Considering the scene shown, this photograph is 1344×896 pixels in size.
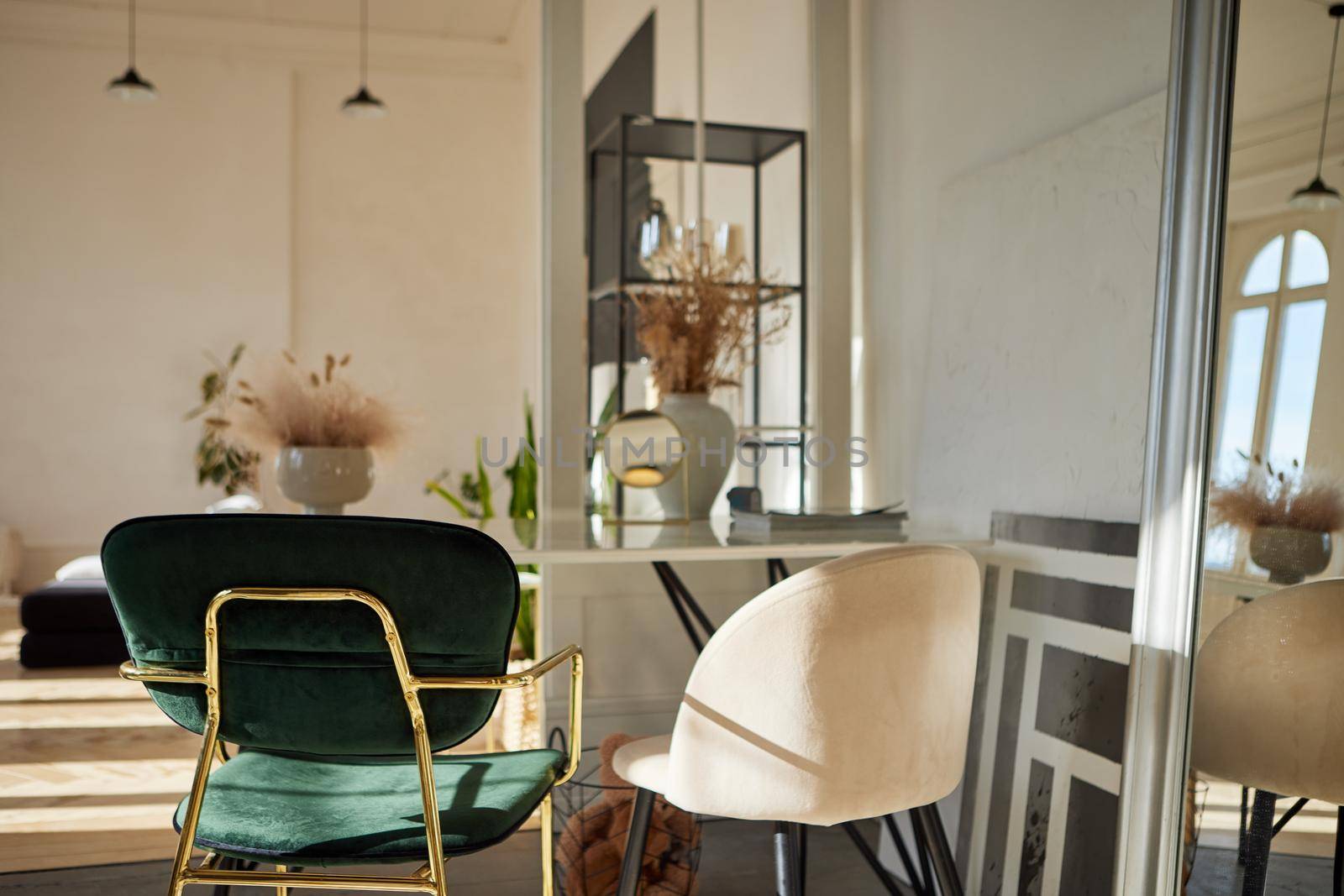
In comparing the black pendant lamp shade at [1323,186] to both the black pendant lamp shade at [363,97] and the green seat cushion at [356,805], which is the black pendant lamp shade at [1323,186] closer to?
the green seat cushion at [356,805]

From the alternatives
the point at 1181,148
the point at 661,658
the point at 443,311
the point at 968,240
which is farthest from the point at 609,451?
the point at 443,311

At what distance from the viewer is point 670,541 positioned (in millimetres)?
2188

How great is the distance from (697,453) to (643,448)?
0.57 ft

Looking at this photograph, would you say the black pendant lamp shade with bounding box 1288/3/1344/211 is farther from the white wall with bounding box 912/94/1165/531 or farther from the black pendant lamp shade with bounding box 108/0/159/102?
the black pendant lamp shade with bounding box 108/0/159/102

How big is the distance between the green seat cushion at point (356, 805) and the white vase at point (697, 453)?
990mm

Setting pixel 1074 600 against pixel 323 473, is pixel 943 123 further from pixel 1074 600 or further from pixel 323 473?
pixel 323 473

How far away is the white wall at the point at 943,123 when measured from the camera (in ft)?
6.84

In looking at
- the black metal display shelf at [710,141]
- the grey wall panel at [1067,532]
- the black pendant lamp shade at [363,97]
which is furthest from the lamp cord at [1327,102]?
the black pendant lamp shade at [363,97]

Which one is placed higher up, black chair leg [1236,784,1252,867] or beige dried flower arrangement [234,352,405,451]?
beige dried flower arrangement [234,352,405,451]

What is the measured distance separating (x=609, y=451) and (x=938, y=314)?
2.66 ft

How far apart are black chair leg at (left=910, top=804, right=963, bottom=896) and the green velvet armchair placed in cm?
63

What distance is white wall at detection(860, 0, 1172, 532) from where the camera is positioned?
2086 millimetres

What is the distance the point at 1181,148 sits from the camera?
169cm

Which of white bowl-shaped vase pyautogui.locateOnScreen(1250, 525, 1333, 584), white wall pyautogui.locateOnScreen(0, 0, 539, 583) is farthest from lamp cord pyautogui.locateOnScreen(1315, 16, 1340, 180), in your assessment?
white wall pyautogui.locateOnScreen(0, 0, 539, 583)
